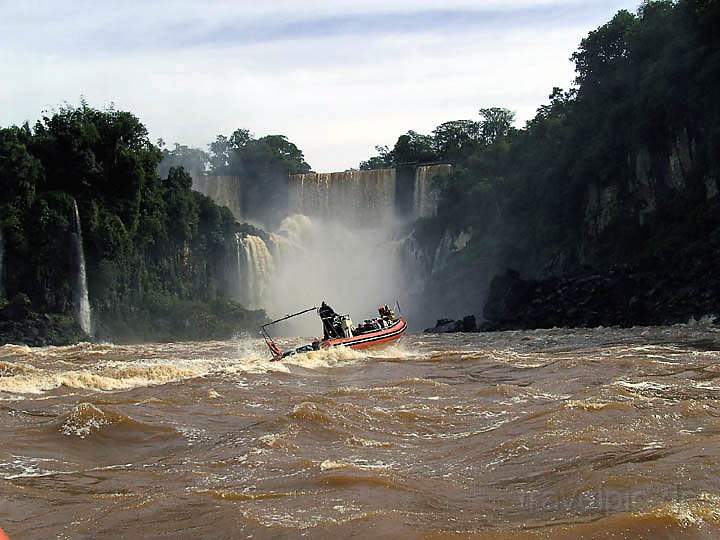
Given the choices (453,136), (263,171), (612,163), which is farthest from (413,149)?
(612,163)

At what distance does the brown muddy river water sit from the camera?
8344 mm

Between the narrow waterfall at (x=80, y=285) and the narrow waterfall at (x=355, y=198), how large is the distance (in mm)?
28330

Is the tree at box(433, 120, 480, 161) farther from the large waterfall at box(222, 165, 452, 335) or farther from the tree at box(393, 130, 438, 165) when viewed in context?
the large waterfall at box(222, 165, 452, 335)

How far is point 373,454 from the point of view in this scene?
1151 centimetres

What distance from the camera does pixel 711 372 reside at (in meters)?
17.9

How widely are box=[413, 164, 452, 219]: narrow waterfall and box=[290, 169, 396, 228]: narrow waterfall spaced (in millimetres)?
2182

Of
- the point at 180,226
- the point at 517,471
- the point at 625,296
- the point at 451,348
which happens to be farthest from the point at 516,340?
the point at 180,226

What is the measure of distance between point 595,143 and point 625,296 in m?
17.2

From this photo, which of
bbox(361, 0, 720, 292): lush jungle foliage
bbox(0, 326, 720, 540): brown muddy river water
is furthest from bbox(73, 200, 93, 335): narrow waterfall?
bbox(0, 326, 720, 540): brown muddy river water

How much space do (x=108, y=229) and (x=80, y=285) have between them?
3497mm

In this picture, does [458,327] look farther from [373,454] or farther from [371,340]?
[373,454]

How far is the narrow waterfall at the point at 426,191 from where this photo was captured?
238 ft
